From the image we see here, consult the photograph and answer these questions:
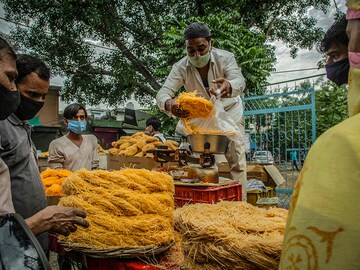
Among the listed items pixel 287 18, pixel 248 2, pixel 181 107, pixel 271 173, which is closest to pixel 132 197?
pixel 181 107

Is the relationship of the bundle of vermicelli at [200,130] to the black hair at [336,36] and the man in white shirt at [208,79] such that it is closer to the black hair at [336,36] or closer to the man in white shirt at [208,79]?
the man in white shirt at [208,79]

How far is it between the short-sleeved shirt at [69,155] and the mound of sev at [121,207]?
2.11 m

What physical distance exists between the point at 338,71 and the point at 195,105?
3.94 feet

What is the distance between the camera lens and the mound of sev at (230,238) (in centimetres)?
125

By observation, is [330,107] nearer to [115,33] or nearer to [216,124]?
[115,33]

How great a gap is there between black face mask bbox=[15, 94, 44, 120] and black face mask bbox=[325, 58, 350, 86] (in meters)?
2.18

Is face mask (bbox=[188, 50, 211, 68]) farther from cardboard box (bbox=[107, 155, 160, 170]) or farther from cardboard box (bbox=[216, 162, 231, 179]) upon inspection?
cardboard box (bbox=[216, 162, 231, 179])

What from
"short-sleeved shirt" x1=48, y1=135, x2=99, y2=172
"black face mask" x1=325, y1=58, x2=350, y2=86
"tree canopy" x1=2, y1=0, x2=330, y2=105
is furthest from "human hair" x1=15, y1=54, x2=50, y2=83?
"tree canopy" x1=2, y1=0, x2=330, y2=105

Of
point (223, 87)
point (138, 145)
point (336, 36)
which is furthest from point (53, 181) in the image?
point (138, 145)

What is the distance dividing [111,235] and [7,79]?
3.01ft

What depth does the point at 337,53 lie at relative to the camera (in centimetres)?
284

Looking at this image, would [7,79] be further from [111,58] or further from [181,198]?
[111,58]

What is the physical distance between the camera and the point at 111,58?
614 inches

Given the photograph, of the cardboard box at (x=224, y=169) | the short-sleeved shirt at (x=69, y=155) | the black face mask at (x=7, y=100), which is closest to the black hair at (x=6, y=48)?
the black face mask at (x=7, y=100)
